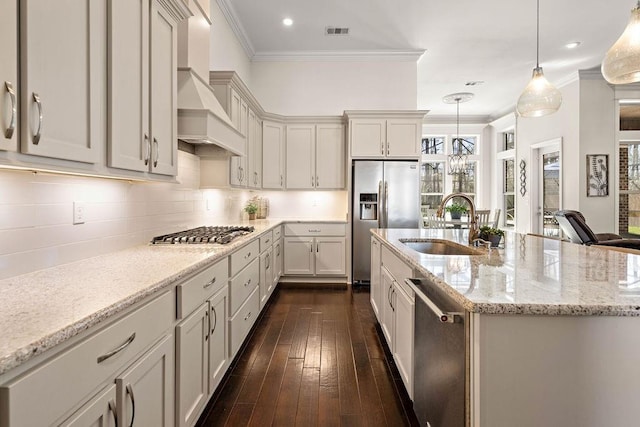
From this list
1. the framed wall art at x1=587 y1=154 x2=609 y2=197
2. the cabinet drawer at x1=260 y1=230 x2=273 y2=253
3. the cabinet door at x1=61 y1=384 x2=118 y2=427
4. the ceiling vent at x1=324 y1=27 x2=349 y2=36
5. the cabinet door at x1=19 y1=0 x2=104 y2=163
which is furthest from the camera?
the framed wall art at x1=587 y1=154 x2=609 y2=197

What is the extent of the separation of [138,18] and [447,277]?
6.05 feet

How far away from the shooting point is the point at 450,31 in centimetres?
443

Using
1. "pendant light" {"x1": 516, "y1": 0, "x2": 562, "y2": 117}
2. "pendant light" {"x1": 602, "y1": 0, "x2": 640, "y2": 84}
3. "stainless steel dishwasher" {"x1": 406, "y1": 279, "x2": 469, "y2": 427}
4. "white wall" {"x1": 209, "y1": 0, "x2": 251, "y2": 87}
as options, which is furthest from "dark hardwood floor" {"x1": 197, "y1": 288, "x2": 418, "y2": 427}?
"white wall" {"x1": 209, "y1": 0, "x2": 251, "y2": 87}

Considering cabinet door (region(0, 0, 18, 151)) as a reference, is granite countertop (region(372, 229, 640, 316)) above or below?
below

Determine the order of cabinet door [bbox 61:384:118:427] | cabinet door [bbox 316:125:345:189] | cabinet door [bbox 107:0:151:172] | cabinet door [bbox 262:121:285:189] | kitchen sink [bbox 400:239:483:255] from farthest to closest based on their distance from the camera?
cabinet door [bbox 316:125:345:189]
cabinet door [bbox 262:121:285:189]
kitchen sink [bbox 400:239:483:255]
cabinet door [bbox 107:0:151:172]
cabinet door [bbox 61:384:118:427]

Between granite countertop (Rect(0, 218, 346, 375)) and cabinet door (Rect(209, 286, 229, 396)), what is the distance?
30 cm

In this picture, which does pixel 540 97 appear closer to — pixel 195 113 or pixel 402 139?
pixel 402 139

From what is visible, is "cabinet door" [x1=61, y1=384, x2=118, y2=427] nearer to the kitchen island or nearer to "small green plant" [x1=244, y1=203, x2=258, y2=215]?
the kitchen island

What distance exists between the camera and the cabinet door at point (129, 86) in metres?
1.42

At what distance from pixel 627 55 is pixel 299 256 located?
379 centimetres

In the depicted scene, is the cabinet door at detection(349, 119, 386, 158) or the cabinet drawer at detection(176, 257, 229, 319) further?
the cabinet door at detection(349, 119, 386, 158)

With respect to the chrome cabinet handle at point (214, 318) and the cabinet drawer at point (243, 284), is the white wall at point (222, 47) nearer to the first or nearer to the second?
the cabinet drawer at point (243, 284)

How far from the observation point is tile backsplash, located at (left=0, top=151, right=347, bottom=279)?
132 cm

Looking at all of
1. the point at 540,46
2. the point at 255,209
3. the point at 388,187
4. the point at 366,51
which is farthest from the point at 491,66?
the point at 255,209
